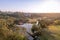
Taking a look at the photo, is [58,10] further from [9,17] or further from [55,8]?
[9,17]

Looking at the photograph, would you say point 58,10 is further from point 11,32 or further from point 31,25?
point 11,32

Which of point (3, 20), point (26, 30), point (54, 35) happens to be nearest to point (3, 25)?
point (3, 20)

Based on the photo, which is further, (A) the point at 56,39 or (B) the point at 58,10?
(B) the point at 58,10

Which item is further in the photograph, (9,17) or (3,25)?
(9,17)

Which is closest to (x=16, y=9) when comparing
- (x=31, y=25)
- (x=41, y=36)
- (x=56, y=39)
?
(x=31, y=25)

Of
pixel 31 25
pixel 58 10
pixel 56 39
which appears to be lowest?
pixel 56 39

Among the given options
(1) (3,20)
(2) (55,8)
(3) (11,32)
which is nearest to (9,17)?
(1) (3,20)

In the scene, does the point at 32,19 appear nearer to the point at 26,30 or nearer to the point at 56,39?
the point at 26,30

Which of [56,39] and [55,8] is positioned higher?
[55,8]

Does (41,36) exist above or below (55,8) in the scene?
below
